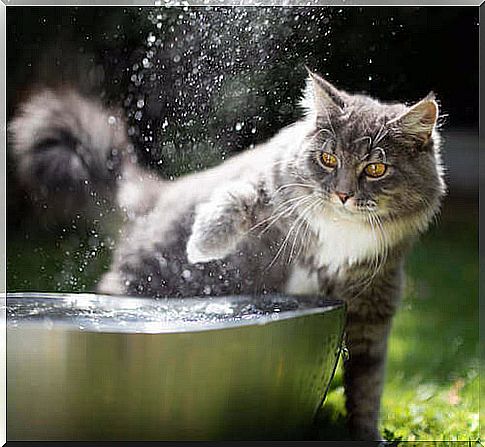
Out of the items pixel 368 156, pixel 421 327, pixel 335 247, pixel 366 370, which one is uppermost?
pixel 368 156

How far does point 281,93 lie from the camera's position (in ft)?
6.42

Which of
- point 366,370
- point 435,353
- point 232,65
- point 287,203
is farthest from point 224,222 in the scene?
point 435,353

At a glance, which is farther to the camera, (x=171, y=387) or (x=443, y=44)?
(x=443, y=44)

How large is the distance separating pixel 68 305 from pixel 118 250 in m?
0.17

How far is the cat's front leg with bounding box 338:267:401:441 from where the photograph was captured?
1985 mm

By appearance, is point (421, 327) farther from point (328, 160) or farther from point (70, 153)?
point (70, 153)

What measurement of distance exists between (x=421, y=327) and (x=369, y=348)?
0.13 metres

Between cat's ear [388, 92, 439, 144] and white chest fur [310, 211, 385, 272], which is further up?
cat's ear [388, 92, 439, 144]

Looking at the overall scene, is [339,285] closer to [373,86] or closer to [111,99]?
[373,86]

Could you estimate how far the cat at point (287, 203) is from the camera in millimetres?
1907

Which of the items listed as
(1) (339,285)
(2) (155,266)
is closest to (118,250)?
(2) (155,266)

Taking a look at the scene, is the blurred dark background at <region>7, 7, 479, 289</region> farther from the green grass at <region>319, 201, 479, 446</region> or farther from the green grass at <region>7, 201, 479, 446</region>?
the green grass at <region>319, 201, 479, 446</region>

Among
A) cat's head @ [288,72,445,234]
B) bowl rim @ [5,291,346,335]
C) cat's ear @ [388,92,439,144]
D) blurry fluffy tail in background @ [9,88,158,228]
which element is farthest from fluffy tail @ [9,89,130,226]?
cat's ear @ [388,92,439,144]

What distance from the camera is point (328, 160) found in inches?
75.0
